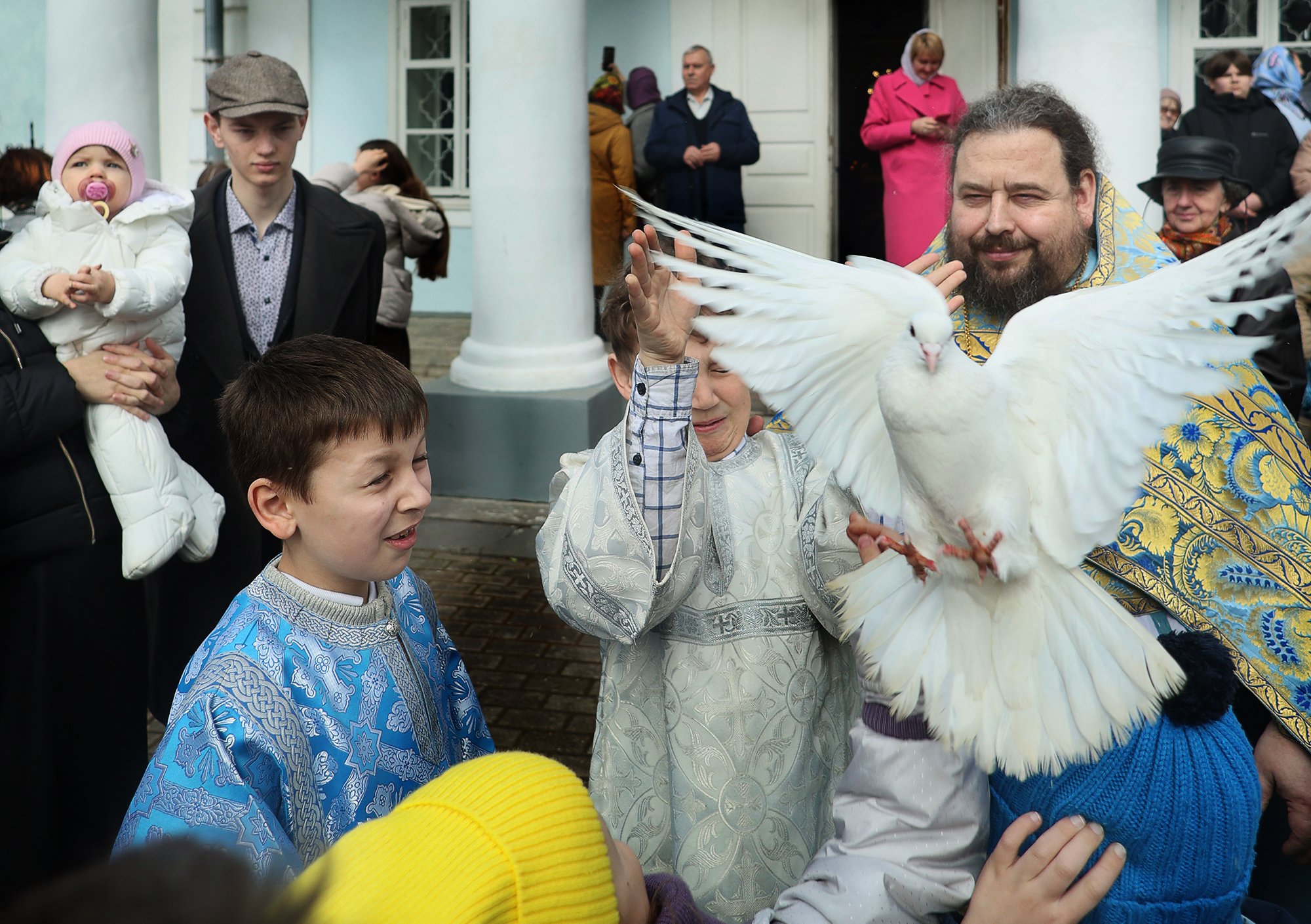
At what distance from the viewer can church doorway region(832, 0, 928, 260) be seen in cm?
→ 1045

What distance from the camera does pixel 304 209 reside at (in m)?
3.98

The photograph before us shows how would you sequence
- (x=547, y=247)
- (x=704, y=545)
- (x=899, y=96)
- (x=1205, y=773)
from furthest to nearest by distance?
(x=899, y=96) < (x=547, y=247) < (x=704, y=545) < (x=1205, y=773)

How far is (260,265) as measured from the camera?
12.7 feet

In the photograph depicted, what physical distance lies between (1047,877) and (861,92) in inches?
412

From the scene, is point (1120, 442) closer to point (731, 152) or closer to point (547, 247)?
point (547, 247)

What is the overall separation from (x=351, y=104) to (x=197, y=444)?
7766 mm

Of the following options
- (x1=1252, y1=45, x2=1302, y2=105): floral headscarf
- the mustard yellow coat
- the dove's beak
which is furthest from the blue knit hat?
the mustard yellow coat

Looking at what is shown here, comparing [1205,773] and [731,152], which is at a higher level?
[731,152]

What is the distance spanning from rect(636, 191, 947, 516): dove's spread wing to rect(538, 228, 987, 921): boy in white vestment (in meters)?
0.09

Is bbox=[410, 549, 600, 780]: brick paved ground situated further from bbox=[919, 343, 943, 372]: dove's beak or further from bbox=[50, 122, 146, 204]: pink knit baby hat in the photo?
bbox=[919, 343, 943, 372]: dove's beak

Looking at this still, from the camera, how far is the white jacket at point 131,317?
9.77 feet

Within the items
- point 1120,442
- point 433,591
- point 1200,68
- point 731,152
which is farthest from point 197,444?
point 1200,68

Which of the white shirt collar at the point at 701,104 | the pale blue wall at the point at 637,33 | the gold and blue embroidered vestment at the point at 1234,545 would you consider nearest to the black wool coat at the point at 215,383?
the gold and blue embroidered vestment at the point at 1234,545

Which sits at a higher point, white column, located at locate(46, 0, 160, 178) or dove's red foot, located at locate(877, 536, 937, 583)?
white column, located at locate(46, 0, 160, 178)
